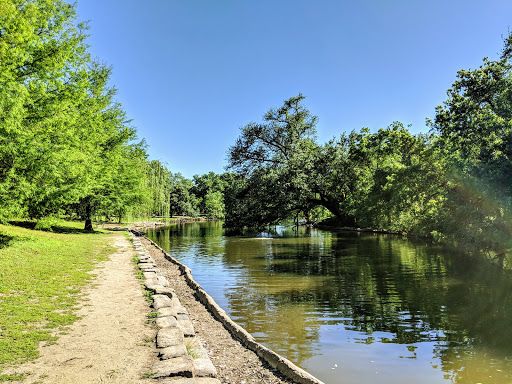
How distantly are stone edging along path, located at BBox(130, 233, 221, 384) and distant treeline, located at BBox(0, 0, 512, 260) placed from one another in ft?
27.1

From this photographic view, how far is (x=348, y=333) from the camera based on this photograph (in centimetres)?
795

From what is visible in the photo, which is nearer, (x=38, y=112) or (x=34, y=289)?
(x=34, y=289)

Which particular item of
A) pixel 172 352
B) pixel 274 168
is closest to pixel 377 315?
pixel 172 352

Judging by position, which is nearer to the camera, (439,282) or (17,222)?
(439,282)

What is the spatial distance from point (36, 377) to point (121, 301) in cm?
402

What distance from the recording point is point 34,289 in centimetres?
878

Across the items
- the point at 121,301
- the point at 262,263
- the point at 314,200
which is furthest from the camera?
the point at 314,200

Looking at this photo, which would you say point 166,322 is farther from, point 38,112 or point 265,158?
point 265,158

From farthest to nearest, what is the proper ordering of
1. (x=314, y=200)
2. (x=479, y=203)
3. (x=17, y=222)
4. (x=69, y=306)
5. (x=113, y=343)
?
(x=314, y=200) < (x=17, y=222) < (x=479, y=203) < (x=69, y=306) < (x=113, y=343)

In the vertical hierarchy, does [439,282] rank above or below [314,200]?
below

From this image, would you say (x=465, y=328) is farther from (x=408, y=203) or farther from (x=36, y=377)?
(x=408, y=203)

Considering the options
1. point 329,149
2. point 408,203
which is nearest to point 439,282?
point 408,203

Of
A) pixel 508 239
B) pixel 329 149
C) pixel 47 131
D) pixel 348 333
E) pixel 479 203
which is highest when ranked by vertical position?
pixel 329 149

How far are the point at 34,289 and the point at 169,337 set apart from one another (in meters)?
5.04
